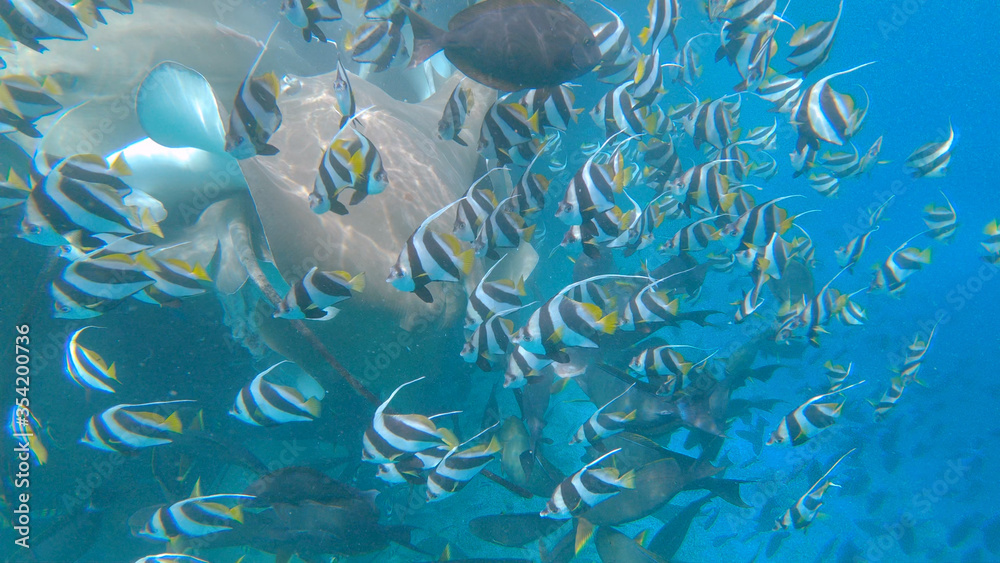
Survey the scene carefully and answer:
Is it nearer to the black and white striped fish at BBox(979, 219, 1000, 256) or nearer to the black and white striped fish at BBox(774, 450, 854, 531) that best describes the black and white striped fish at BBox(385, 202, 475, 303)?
the black and white striped fish at BBox(774, 450, 854, 531)

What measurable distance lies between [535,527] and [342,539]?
1716mm

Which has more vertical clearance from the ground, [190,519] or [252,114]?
[252,114]

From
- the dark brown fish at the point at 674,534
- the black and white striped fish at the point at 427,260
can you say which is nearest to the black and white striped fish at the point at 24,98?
the black and white striped fish at the point at 427,260

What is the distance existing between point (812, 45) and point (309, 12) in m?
4.09

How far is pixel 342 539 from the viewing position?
11.1 ft

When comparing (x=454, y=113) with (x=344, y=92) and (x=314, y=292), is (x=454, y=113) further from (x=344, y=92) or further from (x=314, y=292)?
(x=314, y=292)

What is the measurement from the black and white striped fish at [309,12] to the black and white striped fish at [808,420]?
5.09 m

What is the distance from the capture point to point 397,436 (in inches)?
107

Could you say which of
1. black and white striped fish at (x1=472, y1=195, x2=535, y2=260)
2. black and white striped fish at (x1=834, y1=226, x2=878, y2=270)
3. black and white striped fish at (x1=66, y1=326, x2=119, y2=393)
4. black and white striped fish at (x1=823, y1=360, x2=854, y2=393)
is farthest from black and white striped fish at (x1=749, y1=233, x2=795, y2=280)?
black and white striped fish at (x1=66, y1=326, x2=119, y2=393)

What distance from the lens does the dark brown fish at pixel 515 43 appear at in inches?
102

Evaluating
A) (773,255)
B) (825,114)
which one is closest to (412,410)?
(773,255)

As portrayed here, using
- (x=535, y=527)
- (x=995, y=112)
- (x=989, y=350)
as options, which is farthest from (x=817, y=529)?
(x=995, y=112)

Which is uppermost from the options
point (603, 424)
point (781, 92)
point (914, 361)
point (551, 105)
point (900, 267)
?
point (781, 92)

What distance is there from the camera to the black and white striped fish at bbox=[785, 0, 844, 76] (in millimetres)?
3574
